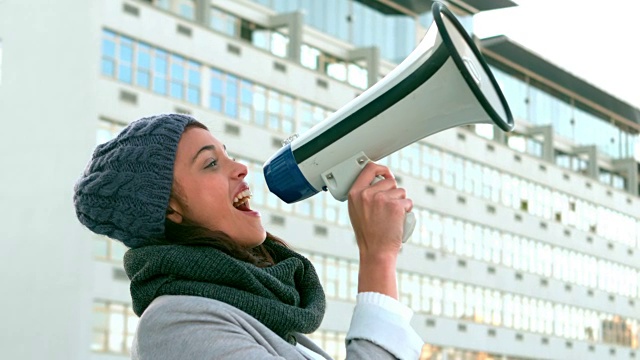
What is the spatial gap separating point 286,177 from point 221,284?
45 cm

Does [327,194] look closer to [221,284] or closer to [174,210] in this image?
[174,210]

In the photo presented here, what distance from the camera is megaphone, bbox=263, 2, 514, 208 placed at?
2693mm

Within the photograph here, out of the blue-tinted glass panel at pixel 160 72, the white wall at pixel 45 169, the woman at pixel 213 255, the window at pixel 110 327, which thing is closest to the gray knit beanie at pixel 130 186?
the woman at pixel 213 255

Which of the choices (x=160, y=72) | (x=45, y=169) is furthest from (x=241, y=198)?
(x=160, y=72)

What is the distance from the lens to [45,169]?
118ft

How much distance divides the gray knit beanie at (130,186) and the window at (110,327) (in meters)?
34.4

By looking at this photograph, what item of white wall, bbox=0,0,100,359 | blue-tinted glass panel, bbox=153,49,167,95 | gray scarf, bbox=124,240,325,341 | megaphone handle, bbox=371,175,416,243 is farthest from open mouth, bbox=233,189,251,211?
blue-tinted glass panel, bbox=153,49,167,95

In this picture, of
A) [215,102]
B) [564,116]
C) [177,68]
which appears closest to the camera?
[177,68]

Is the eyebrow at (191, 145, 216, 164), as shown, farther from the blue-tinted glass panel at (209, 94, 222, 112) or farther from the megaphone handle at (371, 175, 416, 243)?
the blue-tinted glass panel at (209, 94, 222, 112)

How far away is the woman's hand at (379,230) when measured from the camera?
2.56 meters

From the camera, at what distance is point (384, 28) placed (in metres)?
52.8

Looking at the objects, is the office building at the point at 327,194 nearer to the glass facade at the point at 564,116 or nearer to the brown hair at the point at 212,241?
the glass facade at the point at 564,116

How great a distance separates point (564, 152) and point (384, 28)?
17904 millimetres

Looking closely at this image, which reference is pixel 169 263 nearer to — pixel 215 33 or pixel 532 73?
pixel 215 33
